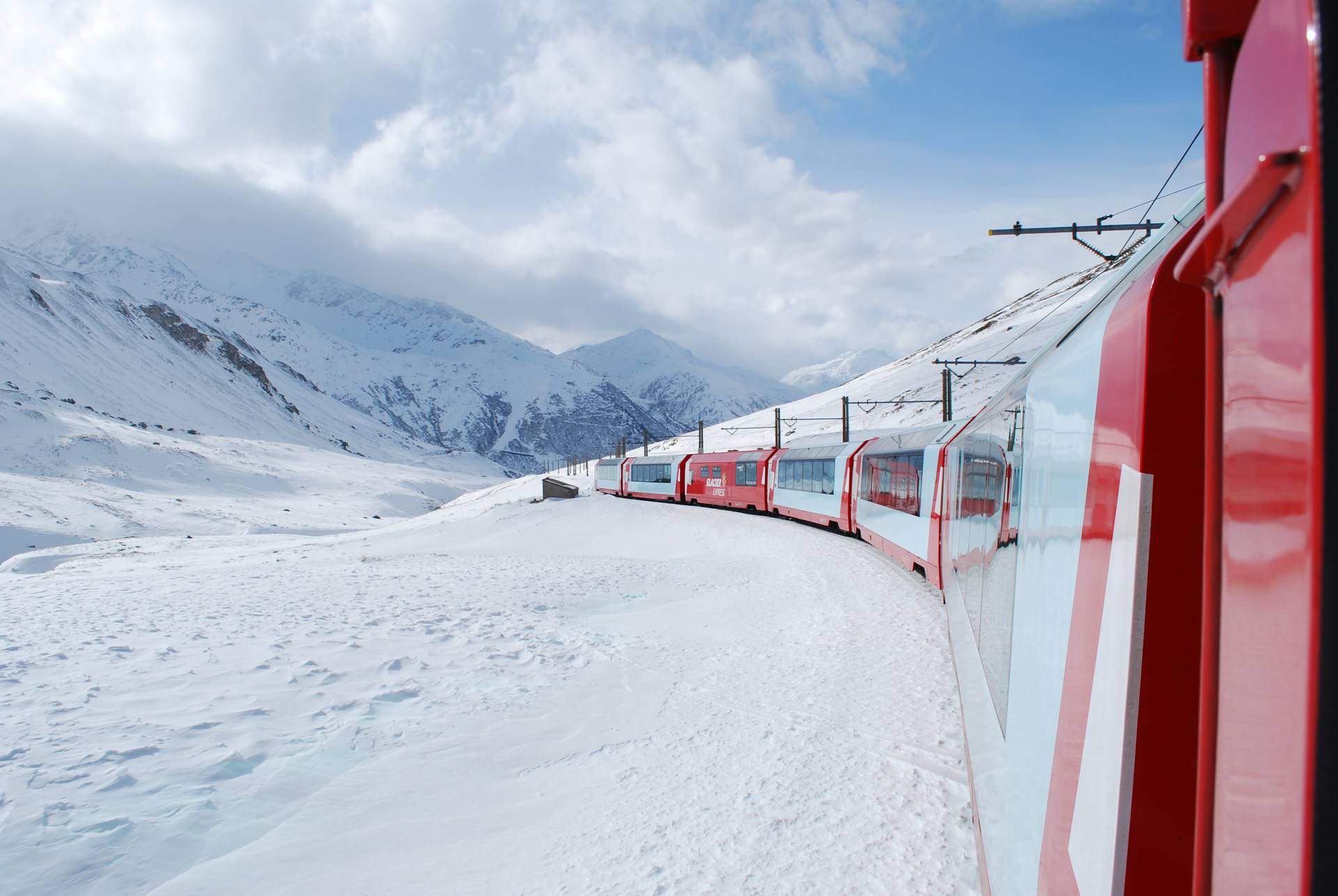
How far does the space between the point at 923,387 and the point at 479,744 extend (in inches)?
2851

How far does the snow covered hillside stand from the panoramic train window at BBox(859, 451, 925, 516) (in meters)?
35.5

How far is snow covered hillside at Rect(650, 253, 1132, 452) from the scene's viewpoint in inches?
2462

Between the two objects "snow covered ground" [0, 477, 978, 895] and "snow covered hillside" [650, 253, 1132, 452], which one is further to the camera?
"snow covered hillside" [650, 253, 1132, 452]

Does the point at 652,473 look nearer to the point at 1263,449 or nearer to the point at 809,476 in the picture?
the point at 809,476

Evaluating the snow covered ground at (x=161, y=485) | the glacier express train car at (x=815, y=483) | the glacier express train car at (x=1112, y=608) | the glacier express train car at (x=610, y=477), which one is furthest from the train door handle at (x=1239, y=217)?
the glacier express train car at (x=610, y=477)

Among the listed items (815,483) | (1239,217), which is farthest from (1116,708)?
(815,483)

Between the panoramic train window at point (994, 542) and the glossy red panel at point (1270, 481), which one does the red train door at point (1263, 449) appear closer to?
the glossy red panel at point (1270, 481)

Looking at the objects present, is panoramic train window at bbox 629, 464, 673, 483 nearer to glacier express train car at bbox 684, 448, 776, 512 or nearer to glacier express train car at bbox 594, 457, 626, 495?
glacier express train car at bbox 684, 448, 776, 512

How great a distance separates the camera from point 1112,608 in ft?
6.31

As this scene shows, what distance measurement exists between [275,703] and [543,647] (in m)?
3.18

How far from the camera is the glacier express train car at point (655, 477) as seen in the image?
34.0 meters

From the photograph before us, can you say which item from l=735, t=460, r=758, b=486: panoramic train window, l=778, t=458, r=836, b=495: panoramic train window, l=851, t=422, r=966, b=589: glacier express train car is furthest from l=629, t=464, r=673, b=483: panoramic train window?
A: l=851, t=422, r=966, b=589: glacier express train car

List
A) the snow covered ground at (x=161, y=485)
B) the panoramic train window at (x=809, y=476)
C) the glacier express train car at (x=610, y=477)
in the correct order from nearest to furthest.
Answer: the panoramic train window at (x=809, y=476) < the snow covered ground at (x=161, y=485) < the glacier express train car at (x=610, y=477)

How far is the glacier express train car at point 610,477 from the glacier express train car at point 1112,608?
38.3m
